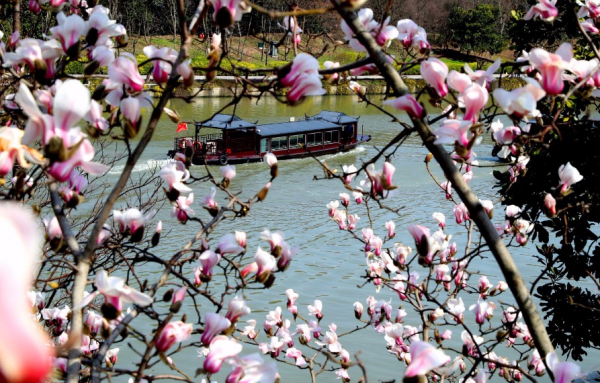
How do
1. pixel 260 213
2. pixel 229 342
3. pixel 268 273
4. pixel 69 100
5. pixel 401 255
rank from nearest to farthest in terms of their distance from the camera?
pixel 69 100
pixel 229 342
pixel 268 273
pixel 401 255
pixel 260 213

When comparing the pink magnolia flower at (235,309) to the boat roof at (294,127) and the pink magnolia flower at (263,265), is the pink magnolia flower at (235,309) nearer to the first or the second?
the pink magnolia flower at (263,265)

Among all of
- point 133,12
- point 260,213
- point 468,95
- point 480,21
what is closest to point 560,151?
point 468,95

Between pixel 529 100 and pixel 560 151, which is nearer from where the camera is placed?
pixel 529 100

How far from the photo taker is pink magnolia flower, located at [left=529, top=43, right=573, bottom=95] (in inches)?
45.8

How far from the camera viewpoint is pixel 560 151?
2707mm

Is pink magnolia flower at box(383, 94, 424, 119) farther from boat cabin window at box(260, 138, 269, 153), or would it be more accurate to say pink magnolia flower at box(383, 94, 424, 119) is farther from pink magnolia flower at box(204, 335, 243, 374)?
boat cabin window at box(260, 138, 269, 153)

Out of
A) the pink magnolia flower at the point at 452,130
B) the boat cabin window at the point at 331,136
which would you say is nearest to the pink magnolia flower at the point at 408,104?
the pink magnolia flower at the point at 452,130

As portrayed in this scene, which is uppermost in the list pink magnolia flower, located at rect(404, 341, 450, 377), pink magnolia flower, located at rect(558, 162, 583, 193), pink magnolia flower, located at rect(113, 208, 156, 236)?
pink magnolia flower, located at rect(558, 162, 583, 193)

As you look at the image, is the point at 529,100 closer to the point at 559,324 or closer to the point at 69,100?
the point at 69,100

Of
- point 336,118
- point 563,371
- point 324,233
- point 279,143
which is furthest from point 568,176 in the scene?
point 336,118

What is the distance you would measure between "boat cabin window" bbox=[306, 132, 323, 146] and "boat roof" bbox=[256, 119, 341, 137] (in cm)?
17

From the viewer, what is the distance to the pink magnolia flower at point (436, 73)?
1238 mm

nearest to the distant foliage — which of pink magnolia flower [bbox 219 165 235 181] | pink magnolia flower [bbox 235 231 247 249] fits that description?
pink magnolia flower [bbox 219 165 235 181]

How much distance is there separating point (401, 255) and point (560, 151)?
0.77 metres
